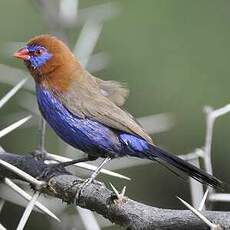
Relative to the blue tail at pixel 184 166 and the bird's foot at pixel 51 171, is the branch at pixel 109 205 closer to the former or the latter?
the bird's foot at pixel 51 171

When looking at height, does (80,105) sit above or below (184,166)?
above

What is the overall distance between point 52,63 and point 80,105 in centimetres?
32

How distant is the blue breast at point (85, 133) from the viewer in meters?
3.76

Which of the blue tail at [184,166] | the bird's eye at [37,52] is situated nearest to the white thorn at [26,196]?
the blue tail at [184,166]

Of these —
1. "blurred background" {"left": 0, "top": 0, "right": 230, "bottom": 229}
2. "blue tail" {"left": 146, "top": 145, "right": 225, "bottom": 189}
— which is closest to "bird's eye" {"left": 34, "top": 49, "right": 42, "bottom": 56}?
"blue tail" {"left": 146, "top": 145, "right": 225, "bottom": 189}

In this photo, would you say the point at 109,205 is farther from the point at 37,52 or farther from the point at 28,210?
the point at 37,52

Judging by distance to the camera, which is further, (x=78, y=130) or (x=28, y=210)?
(x=78, y=130)

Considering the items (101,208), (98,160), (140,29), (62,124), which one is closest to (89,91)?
(62,124)

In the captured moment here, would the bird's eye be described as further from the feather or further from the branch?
the branch

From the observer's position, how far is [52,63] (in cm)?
398

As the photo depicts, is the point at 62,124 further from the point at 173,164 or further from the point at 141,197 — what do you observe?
the point at 141,197

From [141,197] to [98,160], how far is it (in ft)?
4.70

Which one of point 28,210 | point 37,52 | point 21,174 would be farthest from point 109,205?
point 37,52

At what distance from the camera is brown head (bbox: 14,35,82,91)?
386 cm
